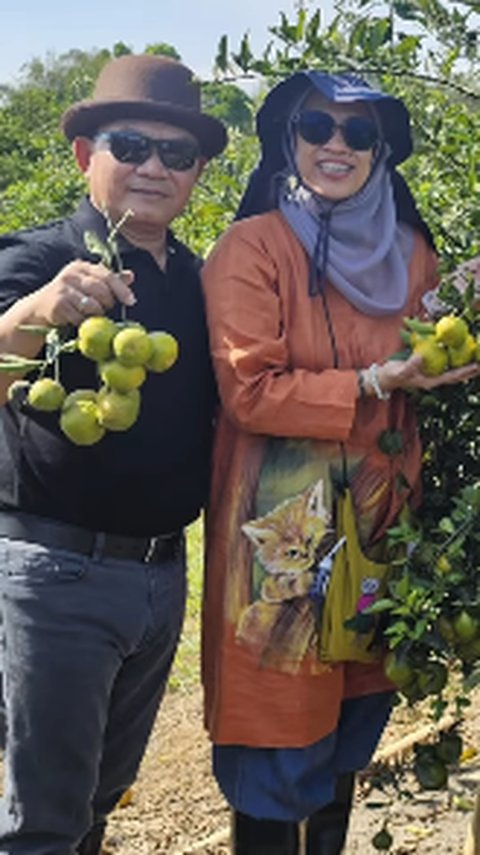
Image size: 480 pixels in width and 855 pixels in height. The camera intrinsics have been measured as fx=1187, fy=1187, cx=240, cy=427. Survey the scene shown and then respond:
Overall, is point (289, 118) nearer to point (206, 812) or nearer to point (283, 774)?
point (283, 774)

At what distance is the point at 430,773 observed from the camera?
2.19 metres

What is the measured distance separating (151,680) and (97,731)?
0.20 m

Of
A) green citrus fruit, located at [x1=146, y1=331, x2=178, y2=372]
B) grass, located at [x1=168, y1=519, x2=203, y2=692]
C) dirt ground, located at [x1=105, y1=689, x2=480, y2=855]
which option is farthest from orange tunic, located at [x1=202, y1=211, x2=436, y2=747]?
grass, located at [x1=168, y1=519, x2=203, y2=692]

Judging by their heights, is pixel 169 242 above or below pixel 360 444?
above

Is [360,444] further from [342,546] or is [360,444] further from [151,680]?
[151,680]

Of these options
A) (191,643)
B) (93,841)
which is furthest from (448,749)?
(191,643)

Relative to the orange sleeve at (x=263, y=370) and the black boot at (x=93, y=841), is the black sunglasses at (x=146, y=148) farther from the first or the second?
the black boot at (x=93, y=841)

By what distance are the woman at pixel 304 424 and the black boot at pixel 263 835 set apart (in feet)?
0.23

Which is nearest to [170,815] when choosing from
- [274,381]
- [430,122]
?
[274,381]

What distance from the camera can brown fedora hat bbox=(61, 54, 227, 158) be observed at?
2.18m

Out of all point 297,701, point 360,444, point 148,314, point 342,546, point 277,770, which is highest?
point 148,314

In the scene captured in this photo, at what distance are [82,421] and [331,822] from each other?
51.1 inches

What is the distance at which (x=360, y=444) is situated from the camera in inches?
86.1

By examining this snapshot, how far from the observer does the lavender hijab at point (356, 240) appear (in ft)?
7.07
